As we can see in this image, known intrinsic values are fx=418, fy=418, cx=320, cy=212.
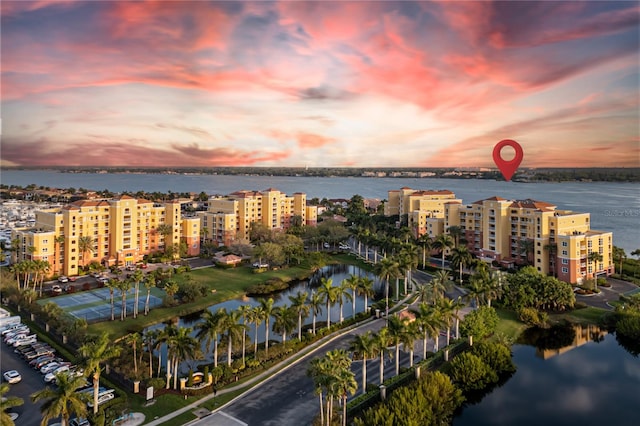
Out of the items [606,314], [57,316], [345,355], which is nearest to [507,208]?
[606,314]

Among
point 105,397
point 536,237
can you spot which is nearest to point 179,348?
point 105,397

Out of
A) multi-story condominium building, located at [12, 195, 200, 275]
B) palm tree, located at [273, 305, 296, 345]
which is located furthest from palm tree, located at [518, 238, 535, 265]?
multi-story condominium building, located at [12, 195, 200, 275]

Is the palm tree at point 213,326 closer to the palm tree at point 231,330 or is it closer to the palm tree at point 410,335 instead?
the palm tree at point 231,330

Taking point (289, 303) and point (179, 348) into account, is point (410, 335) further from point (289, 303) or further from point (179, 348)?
point (289, 303)

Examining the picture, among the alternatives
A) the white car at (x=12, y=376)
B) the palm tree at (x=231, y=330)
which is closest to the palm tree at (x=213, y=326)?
the palm tree at (x=231, y=330)

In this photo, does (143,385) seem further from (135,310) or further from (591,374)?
(591,374)
